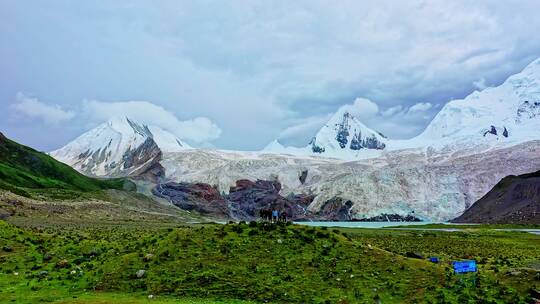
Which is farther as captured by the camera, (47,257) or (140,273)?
(47,257)

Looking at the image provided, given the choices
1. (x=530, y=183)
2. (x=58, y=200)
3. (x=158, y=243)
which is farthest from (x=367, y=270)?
(x=530, y=183)

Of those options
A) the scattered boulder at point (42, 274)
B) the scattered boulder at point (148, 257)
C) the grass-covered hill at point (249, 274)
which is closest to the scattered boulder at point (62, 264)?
the grass-covered hill at point (249, 274)

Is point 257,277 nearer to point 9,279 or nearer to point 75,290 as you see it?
point 75,290

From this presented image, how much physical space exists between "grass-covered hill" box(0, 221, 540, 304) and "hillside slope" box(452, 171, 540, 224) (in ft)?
455

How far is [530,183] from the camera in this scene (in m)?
180

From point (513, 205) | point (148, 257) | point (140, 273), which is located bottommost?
point (140, 273)

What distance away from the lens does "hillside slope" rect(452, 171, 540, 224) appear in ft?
525

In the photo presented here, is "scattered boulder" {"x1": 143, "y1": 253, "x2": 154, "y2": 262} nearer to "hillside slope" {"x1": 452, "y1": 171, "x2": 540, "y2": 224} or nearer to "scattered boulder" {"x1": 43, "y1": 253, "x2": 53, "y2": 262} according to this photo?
"scattered boulder" {"x1": 43, "y1": 253, "x2": 53, "y2": 262}

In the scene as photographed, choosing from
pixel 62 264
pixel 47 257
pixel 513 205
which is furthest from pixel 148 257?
pixel 513 205

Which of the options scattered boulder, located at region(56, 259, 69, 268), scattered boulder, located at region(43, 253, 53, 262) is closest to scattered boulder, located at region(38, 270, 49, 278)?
scattered boulder, located at region(56, 259, 69, 268)

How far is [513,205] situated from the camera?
17588 centimetres

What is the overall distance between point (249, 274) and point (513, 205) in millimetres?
169283

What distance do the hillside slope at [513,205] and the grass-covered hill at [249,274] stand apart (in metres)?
139

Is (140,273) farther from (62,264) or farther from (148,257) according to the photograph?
(62,264)
